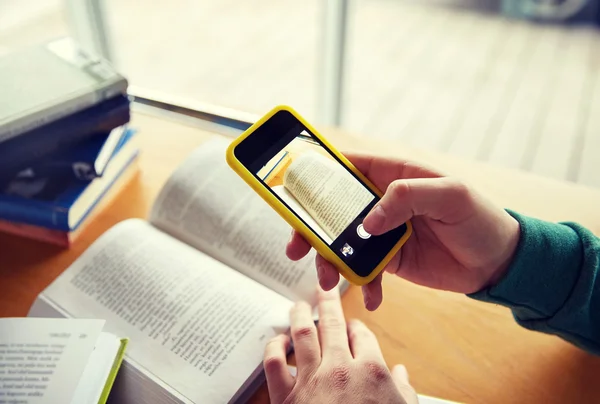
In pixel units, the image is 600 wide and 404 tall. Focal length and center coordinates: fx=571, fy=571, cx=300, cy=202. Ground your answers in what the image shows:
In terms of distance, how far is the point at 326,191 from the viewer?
1.85 feet

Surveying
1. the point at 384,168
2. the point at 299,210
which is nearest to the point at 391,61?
the point at 384,168

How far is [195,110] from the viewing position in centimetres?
89

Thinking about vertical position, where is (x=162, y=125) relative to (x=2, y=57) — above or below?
below

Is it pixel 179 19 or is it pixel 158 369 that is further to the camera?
pixel 179 19

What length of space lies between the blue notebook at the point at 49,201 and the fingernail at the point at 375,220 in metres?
0.36

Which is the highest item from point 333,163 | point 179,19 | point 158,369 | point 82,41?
point 333,163

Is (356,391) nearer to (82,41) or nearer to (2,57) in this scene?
(2,57)

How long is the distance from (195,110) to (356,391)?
1.79 ft

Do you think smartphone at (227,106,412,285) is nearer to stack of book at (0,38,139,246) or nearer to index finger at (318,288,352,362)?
index finger at (318,288,352,362)

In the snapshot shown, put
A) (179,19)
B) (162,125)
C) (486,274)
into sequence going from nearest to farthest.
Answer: (486,274), (162,125), (179,19)

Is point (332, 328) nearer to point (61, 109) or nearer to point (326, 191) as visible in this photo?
point (326, 191)

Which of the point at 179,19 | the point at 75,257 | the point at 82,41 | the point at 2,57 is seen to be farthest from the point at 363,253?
the point at 179,19

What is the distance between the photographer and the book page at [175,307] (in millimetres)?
518

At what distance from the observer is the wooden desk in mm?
543
